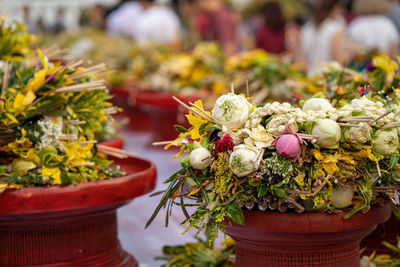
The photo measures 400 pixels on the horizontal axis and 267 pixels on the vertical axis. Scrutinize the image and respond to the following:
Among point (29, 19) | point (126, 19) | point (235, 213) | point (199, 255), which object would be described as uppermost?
point (235, 213)

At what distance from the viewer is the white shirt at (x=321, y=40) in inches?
199

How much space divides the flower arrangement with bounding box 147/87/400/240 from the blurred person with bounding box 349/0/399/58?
3.74 meters

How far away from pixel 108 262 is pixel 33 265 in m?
0.29

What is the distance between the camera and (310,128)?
1.51 metres

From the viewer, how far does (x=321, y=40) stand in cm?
516

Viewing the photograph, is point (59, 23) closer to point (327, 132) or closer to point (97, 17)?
point (97, 17)

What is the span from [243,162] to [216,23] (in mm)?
4987

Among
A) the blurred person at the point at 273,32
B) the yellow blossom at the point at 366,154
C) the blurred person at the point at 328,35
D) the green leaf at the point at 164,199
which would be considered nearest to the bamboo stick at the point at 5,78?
the green leaf at the point at 164,199

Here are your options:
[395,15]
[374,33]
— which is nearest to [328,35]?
[374,33]

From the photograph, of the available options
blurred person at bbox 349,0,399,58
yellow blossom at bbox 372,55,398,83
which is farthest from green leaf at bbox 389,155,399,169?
blurred person at bbox 349,0,399,58

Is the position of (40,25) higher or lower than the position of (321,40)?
lower

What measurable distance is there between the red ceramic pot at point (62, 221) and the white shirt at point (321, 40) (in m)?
3.27

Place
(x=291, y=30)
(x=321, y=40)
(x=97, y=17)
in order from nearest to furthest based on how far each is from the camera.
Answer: (x=321, y=40) < (x=291, y=30) < (x=97, y=17)

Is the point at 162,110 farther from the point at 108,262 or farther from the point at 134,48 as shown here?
the point at 108,262
